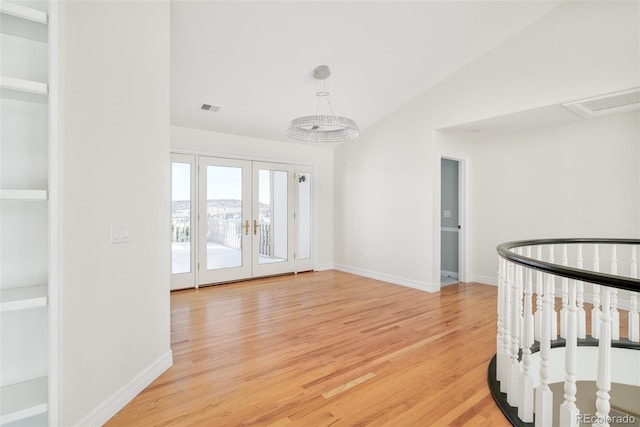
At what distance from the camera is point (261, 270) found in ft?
20.0

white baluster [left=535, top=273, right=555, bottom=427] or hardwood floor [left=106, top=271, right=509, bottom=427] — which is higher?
white baluster [left=535, top=273, right=555, bottom=427]

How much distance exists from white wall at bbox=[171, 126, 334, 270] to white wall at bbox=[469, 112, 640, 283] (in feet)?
9.29

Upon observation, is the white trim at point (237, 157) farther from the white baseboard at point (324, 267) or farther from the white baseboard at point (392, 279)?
the white baseboard at point (392, 279)

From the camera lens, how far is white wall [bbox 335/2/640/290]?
3543mm

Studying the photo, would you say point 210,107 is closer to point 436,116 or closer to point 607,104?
point 436,116

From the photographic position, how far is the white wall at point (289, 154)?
5320 mm

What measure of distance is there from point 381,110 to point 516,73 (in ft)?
6.83

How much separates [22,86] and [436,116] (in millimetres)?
4860

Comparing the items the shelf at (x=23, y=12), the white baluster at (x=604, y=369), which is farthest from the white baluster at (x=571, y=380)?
the shelf at (x=23, y=12)

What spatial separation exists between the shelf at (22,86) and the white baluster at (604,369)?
9.39 ft

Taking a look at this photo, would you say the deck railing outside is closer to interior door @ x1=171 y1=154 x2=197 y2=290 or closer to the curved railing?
interior door @ x1=171 y1=154 x2=197 y2=290

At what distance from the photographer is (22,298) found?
5.02ft

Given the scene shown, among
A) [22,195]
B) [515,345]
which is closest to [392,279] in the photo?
[515,345]

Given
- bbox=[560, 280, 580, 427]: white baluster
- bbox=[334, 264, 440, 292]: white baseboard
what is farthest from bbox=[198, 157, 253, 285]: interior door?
bbox=[560, 280, 580, 427]: white baluster
